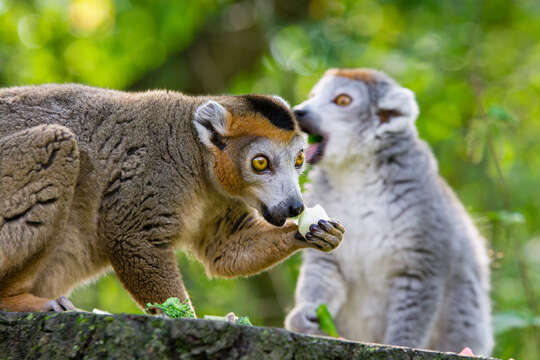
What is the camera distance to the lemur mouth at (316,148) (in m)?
7.98

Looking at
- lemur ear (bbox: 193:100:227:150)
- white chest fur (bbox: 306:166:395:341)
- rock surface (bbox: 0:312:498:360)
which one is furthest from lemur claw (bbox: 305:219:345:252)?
white chest fur (bbox: 306:166:395:341)

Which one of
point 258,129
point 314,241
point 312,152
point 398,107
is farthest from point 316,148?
point 314,241

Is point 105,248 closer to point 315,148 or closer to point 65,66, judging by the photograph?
point 315,148

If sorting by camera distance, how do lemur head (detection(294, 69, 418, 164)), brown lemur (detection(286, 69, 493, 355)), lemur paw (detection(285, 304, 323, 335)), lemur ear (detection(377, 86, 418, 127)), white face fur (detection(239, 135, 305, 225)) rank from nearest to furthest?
1. white face fur (detection(239, 135, 305, 225))
2. lemur paw (detection(285, 304, 323, 335))
3. brown lemur (detection(286, 69, 493, 355))
4. lemur head (detection(294, 69, 418, 164))
5. lemur ear (detection(377, 86, 418, 127))

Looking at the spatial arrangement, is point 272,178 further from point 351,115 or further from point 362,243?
point 351,115

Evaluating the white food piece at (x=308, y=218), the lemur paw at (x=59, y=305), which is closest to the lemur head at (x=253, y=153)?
the white food piece at (x=308, y=218)

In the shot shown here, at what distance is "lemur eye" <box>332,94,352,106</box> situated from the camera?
26.9ft

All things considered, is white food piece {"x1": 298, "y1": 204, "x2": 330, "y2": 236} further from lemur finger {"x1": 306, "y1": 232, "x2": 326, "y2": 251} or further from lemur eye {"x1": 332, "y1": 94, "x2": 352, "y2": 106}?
lemur eye {"x1": 332, "y1": 94, "x2": 352, "y2": 106}

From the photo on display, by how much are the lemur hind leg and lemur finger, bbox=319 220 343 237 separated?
173 centimetres

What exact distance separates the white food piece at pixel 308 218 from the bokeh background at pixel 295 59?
19.3 feet

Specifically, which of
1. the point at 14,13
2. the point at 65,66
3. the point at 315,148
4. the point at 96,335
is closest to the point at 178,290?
the point at 96,335

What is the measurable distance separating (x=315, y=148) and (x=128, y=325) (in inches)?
191

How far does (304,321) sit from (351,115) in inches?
93.0

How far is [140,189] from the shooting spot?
16.5ft
